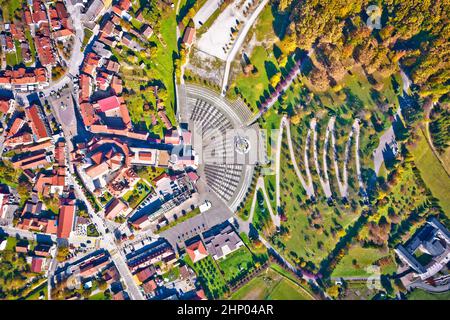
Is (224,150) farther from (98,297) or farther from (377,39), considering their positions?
(377,39)

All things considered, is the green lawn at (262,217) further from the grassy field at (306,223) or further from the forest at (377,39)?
the forest at (377,39)

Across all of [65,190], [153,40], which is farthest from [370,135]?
[65,190]

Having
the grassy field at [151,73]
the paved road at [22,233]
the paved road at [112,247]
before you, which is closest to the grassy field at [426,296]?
the paved road at [112,247]

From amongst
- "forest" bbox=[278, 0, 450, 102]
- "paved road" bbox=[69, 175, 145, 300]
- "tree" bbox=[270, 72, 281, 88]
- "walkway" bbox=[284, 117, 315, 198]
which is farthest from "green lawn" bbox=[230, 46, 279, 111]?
"paved road" bbox=[69, 175, 145, 300]

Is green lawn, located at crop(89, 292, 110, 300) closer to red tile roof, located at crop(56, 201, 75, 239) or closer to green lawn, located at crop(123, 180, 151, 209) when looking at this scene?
red tile roof, located at crop(56, 201, 75, 239)
